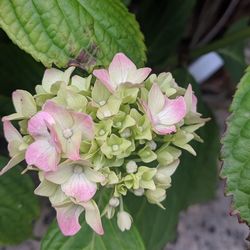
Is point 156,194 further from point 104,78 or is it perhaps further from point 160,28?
point 160,28

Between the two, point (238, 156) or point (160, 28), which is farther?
point (160, 28)

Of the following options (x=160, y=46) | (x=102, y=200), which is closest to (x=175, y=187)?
(x=160, y=46)

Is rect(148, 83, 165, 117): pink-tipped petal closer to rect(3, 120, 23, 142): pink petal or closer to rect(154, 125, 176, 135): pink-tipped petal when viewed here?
rect(154, 125, 176, 135): pink-tipped petal

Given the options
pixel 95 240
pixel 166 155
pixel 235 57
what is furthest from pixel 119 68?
pixel 235 57

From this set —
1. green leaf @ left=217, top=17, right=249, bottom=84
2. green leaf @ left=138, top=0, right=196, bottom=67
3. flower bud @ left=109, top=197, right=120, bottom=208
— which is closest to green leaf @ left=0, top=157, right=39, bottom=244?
flower bud @ left=109, top=197, right=120, bottom=208

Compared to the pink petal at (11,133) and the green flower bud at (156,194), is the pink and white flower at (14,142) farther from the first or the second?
the green flower bud at (156,194)

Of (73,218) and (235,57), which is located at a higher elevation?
(73,218)

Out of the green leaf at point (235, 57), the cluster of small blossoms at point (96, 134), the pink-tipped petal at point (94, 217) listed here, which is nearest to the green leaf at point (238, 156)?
the cluster of small blossoms at point (96, 134)
